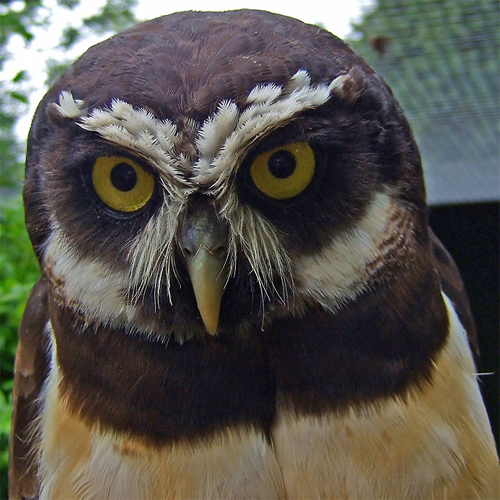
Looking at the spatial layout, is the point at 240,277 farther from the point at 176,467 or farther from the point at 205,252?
the point at 176,467

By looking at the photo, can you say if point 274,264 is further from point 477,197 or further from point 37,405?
point 477,197

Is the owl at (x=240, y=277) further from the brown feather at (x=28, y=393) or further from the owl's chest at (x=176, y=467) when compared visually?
the brown feather at (x=28, y=393)

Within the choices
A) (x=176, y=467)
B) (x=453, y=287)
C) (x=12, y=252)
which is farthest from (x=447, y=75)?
(x=176, y=467)

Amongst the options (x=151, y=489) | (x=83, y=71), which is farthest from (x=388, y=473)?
(x=83, y=71)

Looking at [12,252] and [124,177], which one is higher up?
[124,177]

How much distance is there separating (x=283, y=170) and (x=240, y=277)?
0.22m

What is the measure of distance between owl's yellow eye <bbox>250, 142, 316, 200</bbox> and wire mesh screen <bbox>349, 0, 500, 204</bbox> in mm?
1869

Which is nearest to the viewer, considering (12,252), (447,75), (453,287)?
(453,287)

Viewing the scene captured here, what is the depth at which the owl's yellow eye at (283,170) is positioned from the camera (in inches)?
40.1

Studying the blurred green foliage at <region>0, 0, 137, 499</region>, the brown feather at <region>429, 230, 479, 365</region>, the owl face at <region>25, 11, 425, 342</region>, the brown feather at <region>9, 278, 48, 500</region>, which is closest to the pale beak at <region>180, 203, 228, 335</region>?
the owl face at <region>25, 11, 425, 342</region>

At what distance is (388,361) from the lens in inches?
47.6

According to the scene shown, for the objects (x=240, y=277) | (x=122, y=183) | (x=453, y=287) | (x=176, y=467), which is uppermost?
(x=122, y=183)

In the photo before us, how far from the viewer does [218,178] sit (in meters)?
0.98

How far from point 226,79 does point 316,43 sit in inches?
11.3
